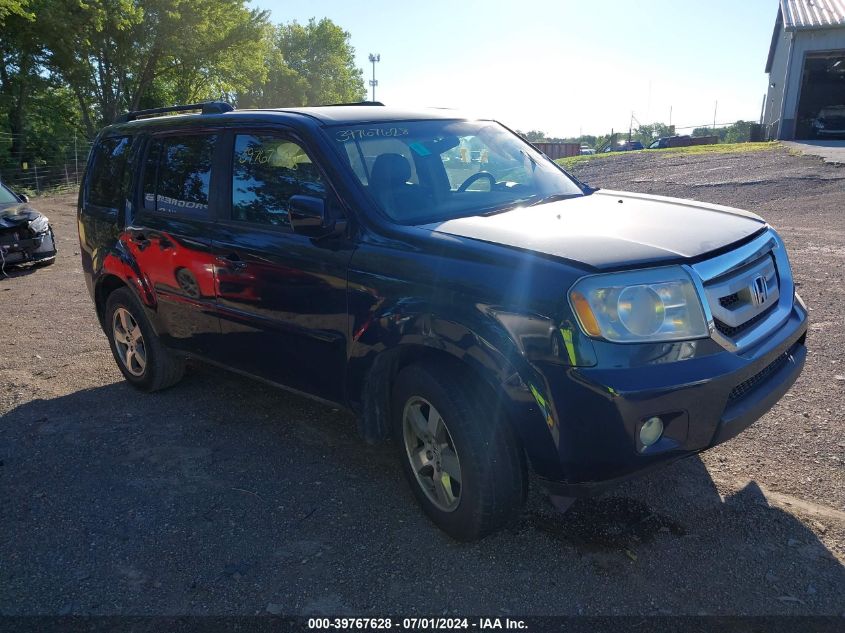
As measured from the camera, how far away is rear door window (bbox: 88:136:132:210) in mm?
5039

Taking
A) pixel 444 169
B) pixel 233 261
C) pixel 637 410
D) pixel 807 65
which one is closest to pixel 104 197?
pixel 233 261

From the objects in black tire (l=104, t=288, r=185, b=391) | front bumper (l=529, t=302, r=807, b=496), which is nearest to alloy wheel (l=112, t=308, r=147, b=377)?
black tire (l=104, t=288, r=185, b=391)

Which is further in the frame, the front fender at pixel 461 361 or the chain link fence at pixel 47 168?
the chain link fence at pixel 47 168

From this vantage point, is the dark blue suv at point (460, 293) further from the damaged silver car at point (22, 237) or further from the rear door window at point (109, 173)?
the damaged silver car at point (22, 237)

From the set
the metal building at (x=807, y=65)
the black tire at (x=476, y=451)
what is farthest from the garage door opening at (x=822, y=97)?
the black tire at (x=476, y=451)

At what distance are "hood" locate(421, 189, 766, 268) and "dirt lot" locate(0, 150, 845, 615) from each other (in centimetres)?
128

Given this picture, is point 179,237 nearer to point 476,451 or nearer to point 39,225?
point 476,451

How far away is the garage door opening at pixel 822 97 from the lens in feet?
89.6

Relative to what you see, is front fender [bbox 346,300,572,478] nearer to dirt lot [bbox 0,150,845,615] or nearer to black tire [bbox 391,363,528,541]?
black tire [bbox 391,363,528,541]

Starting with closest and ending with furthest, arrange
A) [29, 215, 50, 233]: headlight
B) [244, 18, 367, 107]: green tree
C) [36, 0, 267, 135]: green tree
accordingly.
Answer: [29, 215, 50, 233]: headlight < [36, 0, 267, 135]: green tree < [244, 18, 367, 107]: green tree

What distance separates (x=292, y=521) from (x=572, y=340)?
1.74 metres

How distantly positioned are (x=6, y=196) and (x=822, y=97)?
31.5m

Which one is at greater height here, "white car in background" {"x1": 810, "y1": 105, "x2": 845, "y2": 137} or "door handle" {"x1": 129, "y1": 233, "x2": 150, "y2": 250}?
"door handle" {"x1": 129, "y1": 233, "x2": 150, "y2": 250}

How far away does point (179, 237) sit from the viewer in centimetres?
434
